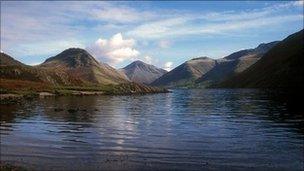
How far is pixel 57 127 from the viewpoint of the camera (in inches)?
2601

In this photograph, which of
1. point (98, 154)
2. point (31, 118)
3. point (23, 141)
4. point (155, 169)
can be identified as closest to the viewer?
point (155, 169)

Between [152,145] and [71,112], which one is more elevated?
[71,112]

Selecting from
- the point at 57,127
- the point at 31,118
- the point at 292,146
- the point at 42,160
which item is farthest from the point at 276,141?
the point at 31,118

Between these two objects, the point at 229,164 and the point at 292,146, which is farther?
the point at 292,146

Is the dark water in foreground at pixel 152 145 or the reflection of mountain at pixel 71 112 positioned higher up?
the reflection of mountain at pixel 71 112

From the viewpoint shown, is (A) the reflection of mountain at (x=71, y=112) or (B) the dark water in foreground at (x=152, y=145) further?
(A) the reflection of mountain at (x=71, y=112)

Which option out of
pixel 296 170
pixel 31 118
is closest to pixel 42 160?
pixel 296 170

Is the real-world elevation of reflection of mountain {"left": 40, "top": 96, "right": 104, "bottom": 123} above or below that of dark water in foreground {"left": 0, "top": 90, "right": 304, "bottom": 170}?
above

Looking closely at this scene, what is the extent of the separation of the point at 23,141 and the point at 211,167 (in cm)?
2394

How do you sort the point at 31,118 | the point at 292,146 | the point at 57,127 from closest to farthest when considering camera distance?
the point at 292,146 → the point at 57,127 → the point at 31,118

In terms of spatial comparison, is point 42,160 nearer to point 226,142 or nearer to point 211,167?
point 211,167

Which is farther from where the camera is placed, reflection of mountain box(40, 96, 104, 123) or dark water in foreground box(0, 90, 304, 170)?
reflection of mountain box(40, 96, 104, 123)

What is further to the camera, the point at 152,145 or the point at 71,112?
the point at 71,112

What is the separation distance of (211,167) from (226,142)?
48.4 feet
